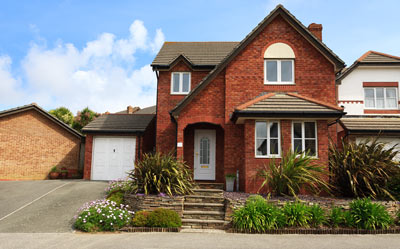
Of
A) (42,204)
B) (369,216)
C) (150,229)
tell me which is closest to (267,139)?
(369,216)

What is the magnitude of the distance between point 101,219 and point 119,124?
888 cm

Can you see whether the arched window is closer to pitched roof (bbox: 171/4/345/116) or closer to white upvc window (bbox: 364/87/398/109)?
pitched roof (bbox: 171/4/345/116)

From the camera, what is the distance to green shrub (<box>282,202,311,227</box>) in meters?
8.51

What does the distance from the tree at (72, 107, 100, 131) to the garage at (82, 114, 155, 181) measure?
7195mm

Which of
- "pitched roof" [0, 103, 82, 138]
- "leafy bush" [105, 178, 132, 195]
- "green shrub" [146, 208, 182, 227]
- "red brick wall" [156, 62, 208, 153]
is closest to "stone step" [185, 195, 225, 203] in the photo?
"green shrub" [146, 208, 182, 227]

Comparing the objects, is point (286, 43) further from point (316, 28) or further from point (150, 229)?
point (150, 229)

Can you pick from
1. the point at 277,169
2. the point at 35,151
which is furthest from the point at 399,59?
the point at 35,151

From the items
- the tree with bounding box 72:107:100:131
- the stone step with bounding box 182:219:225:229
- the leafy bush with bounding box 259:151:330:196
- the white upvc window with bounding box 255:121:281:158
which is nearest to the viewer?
the stone step with bounding box 182:219:225:229

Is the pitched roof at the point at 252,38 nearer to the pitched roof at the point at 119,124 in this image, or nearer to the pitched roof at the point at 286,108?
the pitched roof at the point at 286,108

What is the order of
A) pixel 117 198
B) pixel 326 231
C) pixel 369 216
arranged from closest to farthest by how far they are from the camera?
pixel 326 231 → pixel 369 216 → pixel 117 198

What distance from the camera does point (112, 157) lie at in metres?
16.1

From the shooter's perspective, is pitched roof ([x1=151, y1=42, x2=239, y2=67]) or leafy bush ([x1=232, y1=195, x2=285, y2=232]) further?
pitched roof ([x1=151, y1=42, x2=239, y2=67])

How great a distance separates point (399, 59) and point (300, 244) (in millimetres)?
14902

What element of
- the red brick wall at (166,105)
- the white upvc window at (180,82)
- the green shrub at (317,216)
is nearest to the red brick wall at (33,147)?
the red brick wall at (166,105)
